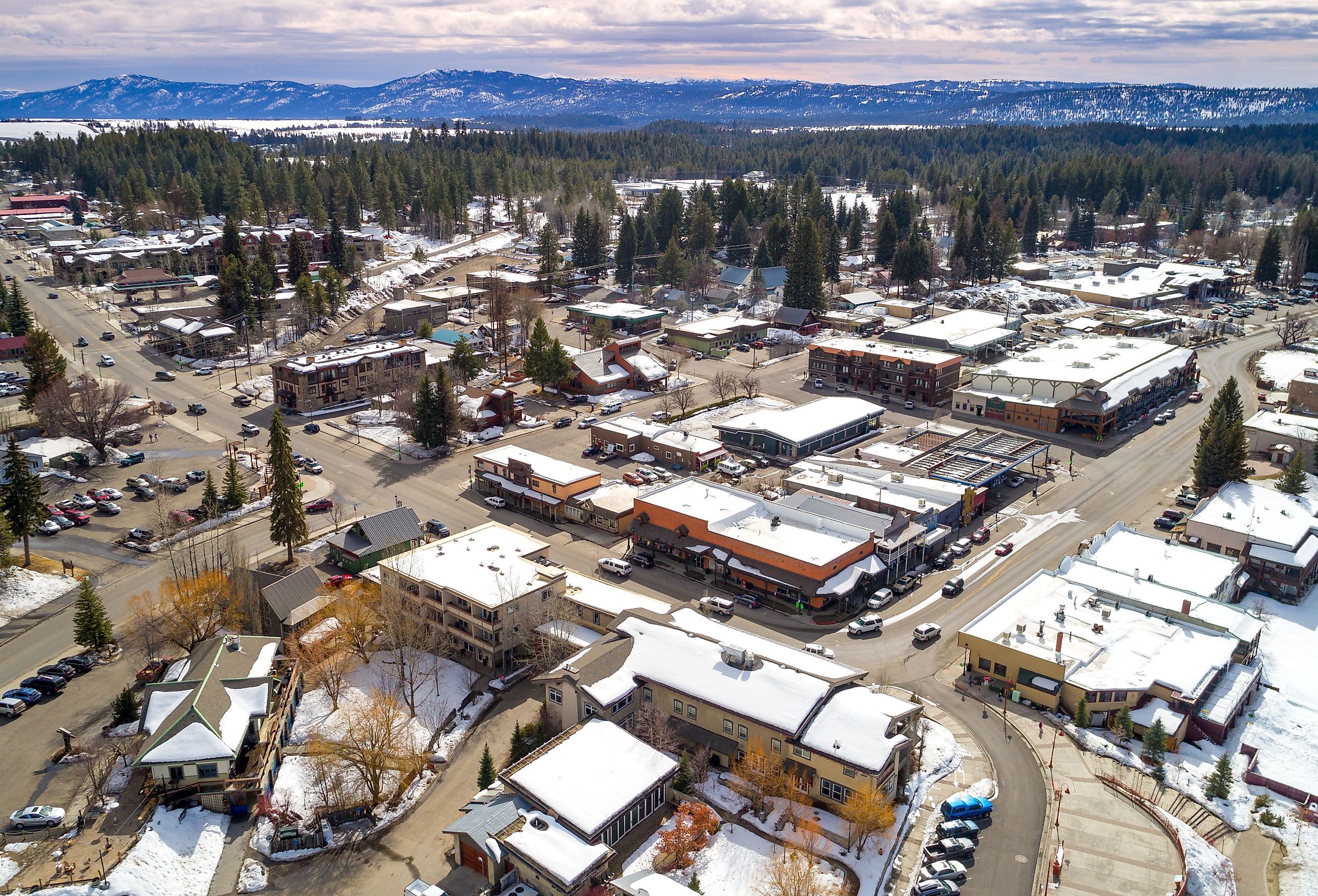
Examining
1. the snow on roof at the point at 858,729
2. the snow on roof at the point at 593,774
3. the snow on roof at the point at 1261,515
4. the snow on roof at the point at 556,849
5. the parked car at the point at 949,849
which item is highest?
the snow on roof at the point at 858,729

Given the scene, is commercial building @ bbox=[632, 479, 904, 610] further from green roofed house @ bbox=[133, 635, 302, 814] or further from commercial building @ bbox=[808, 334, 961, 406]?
commercial building @ bbox=[808, 334, 961, 406]

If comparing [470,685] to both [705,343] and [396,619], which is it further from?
[705,343]

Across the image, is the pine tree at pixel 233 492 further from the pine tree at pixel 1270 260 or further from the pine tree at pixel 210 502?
the pine tree at pixel 1270 260

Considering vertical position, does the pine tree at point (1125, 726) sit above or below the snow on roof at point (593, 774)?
below

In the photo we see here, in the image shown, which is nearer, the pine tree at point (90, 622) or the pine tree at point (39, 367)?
the pine tree at point (90, 622)

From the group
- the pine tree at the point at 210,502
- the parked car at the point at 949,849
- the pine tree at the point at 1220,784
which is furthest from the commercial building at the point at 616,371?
the parked car at the point at 949,849

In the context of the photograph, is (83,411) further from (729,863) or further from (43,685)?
(729,863)
